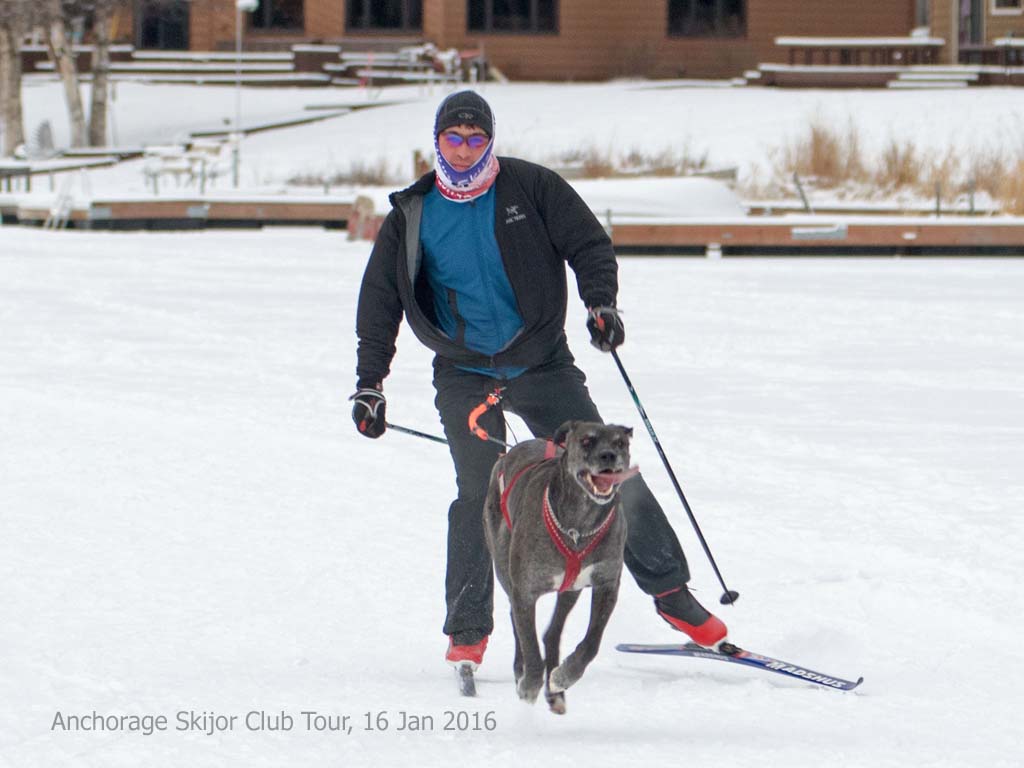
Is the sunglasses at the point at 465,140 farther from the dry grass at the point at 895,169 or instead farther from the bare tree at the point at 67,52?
the bare tree at the point at 67,52

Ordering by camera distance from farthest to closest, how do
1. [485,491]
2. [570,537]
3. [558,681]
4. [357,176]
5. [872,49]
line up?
[872,49] < [357,176] < [485,491] < [558,681] < [570,537]

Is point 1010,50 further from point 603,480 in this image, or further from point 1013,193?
point 603,480

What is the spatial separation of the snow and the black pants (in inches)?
10.3

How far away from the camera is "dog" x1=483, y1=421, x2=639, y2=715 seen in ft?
13.2

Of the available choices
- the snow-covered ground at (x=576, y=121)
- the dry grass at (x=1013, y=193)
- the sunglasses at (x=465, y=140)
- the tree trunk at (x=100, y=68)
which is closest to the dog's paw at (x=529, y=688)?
the sunglasses at (x=465, y=140)

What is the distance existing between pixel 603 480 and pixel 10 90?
3215 cm

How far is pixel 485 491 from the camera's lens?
4.82 m

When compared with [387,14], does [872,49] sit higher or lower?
lower

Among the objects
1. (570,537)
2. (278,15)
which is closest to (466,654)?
(570,537)

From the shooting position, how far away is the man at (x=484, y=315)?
461cm

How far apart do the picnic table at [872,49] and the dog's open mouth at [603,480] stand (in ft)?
106

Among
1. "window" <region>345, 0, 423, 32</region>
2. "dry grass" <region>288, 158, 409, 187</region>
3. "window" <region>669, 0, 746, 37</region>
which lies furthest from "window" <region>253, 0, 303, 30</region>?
"dry grass" <region>288, 158, 409, 187</region>

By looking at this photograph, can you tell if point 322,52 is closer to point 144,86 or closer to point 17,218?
point 144,86

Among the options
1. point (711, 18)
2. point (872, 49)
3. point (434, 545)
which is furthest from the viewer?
point (711, 18)
